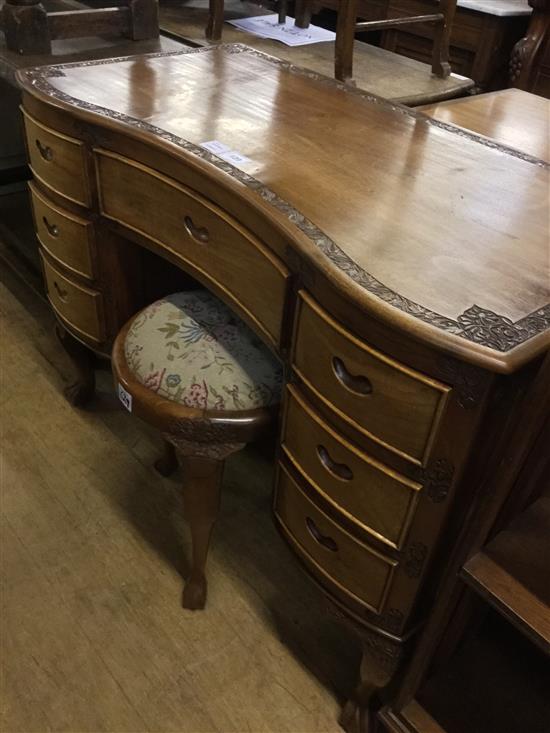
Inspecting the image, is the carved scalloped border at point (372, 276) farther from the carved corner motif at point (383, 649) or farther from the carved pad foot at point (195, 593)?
the carved pad foot at point (195, 593)

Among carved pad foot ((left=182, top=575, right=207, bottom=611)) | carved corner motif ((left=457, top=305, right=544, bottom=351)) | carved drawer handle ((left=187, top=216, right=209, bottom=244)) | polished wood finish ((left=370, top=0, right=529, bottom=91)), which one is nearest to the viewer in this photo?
carved corner motif ((left=457, top=305, right=544, bottom=351))

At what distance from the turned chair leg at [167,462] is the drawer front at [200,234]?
55 cm

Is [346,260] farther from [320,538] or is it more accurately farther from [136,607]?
[136,607]

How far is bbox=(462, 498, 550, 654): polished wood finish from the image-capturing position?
2.63ft

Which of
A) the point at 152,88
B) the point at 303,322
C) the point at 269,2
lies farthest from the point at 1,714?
the point at 269,2

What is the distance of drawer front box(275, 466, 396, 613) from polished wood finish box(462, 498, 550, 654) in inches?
4.9

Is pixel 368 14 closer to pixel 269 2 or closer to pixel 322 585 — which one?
pixel 269 2

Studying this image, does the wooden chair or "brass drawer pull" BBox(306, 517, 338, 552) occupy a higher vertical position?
the wooden chair

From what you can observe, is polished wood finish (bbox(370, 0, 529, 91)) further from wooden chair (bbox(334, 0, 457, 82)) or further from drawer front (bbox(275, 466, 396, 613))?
drawer front (bbox(275, 466, 396, 613))

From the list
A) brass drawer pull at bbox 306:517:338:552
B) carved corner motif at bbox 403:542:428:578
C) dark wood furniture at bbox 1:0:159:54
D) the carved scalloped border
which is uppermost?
the carved scalloped border

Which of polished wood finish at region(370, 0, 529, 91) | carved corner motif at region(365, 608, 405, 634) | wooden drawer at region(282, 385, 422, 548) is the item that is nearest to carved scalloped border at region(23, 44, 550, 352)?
wooden drawer at region(282, 385, 422, 548)

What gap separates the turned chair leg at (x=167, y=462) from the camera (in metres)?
1.57

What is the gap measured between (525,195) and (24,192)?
5.54 feet

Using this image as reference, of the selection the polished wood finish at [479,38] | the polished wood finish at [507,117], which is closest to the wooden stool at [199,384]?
the polished wood finish at [507,117]
